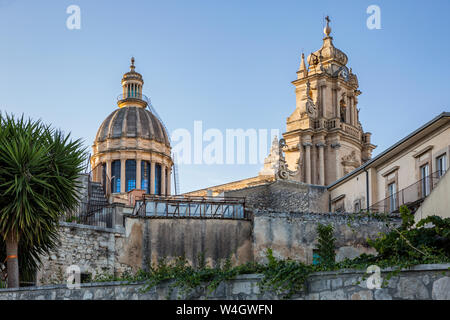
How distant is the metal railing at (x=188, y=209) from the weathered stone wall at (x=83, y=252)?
1984 millimetres

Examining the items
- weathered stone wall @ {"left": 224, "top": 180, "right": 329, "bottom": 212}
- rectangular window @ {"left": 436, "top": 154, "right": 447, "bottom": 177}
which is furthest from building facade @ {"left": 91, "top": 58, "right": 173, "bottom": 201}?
rectangular window @ {"left": 436, "top": 154, "right": 447, "bottom": 177}

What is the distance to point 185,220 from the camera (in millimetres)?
29281

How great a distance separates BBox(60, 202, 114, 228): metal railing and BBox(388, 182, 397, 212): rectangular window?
13.1 metres

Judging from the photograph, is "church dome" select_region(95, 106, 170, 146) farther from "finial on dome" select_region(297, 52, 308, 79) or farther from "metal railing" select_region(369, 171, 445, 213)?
"metal railing" select_region(369, 171, 445, 213)

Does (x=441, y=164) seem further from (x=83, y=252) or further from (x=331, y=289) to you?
(x=331, y=289)

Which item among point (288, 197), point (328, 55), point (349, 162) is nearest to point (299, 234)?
point (288, 197)

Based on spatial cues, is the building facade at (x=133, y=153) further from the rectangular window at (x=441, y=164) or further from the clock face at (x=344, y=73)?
the rectangular window at (x=441, y=164)

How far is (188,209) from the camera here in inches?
1182

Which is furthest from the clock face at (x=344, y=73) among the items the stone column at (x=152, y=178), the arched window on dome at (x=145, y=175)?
the arched window on dome at (x=145, y=175)

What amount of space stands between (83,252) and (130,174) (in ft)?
133

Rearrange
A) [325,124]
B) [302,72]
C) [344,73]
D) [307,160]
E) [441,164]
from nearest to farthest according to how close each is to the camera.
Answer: [441,164]
[307,160]
[325,124]
[302,72]
[344,73]

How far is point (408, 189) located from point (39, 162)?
58.5 ft

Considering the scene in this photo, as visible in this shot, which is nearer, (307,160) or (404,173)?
(404,173)
